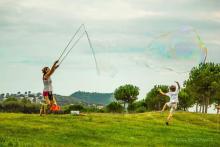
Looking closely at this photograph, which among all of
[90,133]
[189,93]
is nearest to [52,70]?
[90,133]

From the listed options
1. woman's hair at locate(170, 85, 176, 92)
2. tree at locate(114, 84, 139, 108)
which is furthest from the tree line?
woman's hair at locate(170, 85, 176, 92)

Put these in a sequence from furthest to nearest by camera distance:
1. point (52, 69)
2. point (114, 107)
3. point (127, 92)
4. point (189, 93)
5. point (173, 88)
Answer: point (114, 107)
point (127, 92)
point (189, 93)
point (173, 88)
point (52, 69)

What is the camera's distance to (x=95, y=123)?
33188mm

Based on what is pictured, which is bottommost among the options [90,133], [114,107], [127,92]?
[90,133]

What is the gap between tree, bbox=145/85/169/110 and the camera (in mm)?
151625

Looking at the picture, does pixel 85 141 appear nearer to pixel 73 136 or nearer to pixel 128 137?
pixel 73 136

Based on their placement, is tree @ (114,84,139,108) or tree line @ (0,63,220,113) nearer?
tree line @ (0,63,220,113)

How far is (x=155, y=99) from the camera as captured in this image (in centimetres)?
15500

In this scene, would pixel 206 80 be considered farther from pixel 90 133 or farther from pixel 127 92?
pixel 90 133

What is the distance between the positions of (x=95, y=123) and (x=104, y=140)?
661 centimetres

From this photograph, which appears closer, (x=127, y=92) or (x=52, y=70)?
(x=52, y=70)

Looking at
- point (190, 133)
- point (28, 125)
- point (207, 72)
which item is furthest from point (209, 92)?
point (28, 125)

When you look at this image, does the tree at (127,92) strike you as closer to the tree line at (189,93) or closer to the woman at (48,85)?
the tree line at (189,93)

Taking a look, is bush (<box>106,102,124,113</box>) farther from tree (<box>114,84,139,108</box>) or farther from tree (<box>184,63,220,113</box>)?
tree (<box>184,63,220,113</box>)
